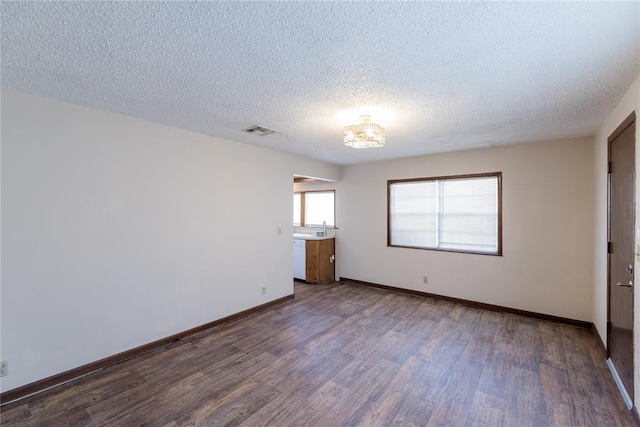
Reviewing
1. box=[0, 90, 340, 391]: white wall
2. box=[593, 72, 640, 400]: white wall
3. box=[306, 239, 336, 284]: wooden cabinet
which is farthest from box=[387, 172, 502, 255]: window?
box=[0, 90, 340, 391]: white wall

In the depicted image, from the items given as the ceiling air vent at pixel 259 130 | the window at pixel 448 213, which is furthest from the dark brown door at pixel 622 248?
the ceiling air vent at pixel 259 130

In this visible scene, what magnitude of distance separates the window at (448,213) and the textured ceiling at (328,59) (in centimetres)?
151

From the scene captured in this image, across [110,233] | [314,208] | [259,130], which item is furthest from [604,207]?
[110,233]

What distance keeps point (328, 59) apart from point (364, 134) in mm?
1007

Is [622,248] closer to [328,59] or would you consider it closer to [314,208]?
[328,59]

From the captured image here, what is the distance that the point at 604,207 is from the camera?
2924mm

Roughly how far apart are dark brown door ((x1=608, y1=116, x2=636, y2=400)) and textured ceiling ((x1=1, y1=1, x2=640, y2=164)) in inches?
16.5

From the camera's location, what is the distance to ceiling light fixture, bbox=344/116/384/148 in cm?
264

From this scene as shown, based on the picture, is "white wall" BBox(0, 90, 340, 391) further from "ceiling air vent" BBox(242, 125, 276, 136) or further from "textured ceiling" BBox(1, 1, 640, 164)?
"ceiling air vent" BBox(242, 125, 276, 136)

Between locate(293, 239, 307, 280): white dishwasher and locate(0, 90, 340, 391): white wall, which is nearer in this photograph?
locate(0, 90, 340, 391): white wall

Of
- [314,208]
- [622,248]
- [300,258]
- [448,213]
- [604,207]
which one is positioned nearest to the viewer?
[622,248]

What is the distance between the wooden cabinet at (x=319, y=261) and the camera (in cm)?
551

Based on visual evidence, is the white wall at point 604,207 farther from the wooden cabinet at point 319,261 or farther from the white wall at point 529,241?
the wooden cabinet at point 319,261

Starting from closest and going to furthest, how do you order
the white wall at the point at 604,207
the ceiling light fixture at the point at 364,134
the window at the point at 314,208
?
1. the white wall at the point at 604,207
2. the ceiling light fixture at the point at 364,134
3. the window at the point at 314,208
